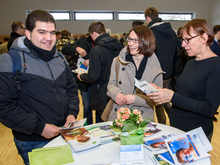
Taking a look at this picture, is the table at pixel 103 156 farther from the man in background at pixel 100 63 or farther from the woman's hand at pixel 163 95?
the man in background at pixel 100 63

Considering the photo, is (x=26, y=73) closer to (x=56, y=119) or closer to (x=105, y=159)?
(x=56, y=119)

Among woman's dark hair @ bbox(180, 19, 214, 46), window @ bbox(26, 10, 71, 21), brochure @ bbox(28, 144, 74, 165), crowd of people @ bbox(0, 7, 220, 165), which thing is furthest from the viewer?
window @ bbox(26, 10, 71, 21)

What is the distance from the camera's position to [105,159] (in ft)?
3.82

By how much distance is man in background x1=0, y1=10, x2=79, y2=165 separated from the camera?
1323 millimetres

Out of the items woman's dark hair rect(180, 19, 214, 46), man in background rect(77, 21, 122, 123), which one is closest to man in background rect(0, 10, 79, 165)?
man in background rect(77, 21, 122, 123)

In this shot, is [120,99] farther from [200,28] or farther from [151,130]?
[200,28]

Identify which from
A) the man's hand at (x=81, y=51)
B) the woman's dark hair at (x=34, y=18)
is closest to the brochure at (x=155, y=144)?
the woman's dark hair at (x=34, y=18)

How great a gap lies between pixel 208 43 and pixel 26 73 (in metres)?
1.52

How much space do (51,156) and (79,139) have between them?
0.28 metres

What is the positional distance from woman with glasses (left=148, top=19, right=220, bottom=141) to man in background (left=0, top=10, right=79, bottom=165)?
883mm

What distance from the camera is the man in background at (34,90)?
132 cm

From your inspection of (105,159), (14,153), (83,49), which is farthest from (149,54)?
(14,153)

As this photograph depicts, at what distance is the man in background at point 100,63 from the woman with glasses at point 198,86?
116 centimetres

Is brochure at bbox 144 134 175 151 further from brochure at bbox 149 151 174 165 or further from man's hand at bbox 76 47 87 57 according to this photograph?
man's hand at bbox 76 47 87 57
